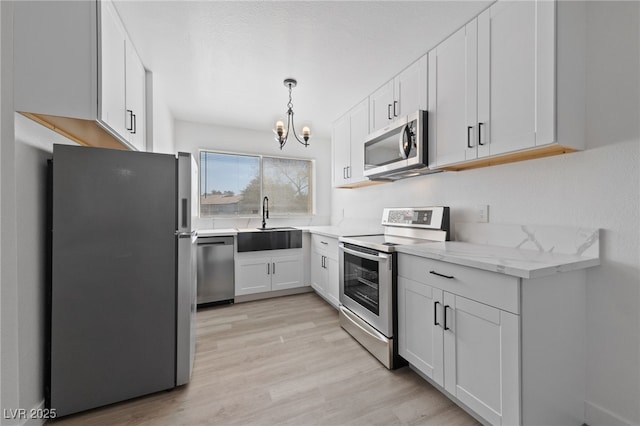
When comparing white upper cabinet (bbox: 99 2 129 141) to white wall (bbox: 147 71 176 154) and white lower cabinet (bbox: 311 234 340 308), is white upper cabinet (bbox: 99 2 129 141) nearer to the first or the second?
white wall (bbox: 147 71 176 154)

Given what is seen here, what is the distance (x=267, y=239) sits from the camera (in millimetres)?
3432

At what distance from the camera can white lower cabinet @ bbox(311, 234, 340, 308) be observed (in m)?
2.96

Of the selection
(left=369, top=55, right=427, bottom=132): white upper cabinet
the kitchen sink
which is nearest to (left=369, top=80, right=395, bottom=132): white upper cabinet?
(left=369, top=55, right=427, bottom=132): white upper cabinet

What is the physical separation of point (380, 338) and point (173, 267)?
160 cm

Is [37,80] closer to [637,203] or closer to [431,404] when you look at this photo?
[431,404]

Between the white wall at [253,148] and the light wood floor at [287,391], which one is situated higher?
the white wall at [253,148]

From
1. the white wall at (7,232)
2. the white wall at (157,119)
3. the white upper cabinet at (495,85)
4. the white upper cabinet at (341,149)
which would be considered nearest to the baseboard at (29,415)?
the white wall at (7,232)

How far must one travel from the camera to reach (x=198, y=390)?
1724 millimetres

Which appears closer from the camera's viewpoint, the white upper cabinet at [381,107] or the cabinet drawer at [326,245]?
the white upper cabinet at [381,107]

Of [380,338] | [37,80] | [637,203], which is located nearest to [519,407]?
[380,338]

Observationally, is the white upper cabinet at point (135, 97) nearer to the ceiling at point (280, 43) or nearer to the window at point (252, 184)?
the ceiling at point (280, 43)

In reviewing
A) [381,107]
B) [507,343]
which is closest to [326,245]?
[381,107]

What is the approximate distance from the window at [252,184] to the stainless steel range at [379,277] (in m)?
2.00

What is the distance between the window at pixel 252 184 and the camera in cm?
385
